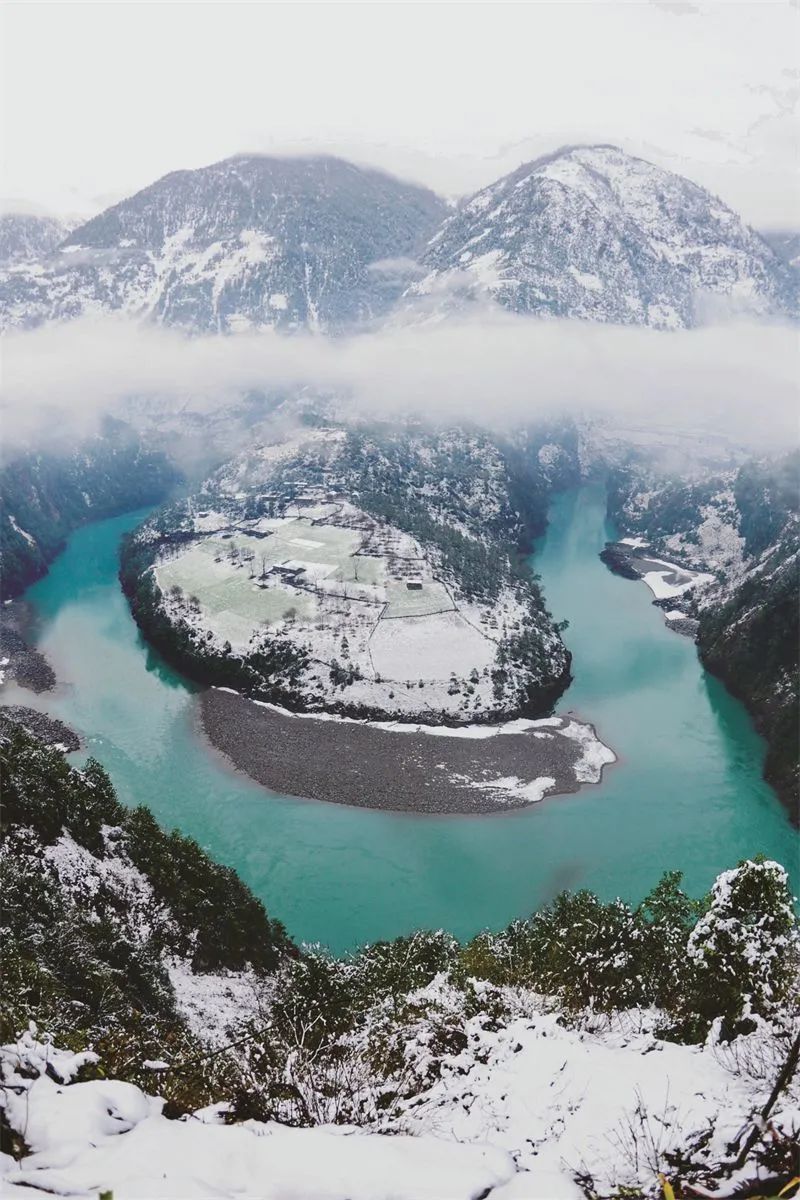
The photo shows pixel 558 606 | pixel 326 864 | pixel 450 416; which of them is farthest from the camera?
pixel 450 416

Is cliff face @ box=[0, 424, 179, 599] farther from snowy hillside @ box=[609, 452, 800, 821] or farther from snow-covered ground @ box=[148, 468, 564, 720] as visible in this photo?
snowy hillside @ box=[609, 452, 800, 821]

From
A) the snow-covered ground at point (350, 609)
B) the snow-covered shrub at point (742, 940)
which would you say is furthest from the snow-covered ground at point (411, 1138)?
the snow-covered ground at point (350, 609)

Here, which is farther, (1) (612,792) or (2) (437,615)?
(2) (437,615)

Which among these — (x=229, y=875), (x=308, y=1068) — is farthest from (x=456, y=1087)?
(x=229, y=875)

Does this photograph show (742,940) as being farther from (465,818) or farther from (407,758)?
(407,758)

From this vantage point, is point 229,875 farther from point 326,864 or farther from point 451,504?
point 451,504

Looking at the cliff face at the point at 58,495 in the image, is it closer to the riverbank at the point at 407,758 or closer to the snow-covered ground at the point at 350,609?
the snow-covered ground at the point at 350,609
